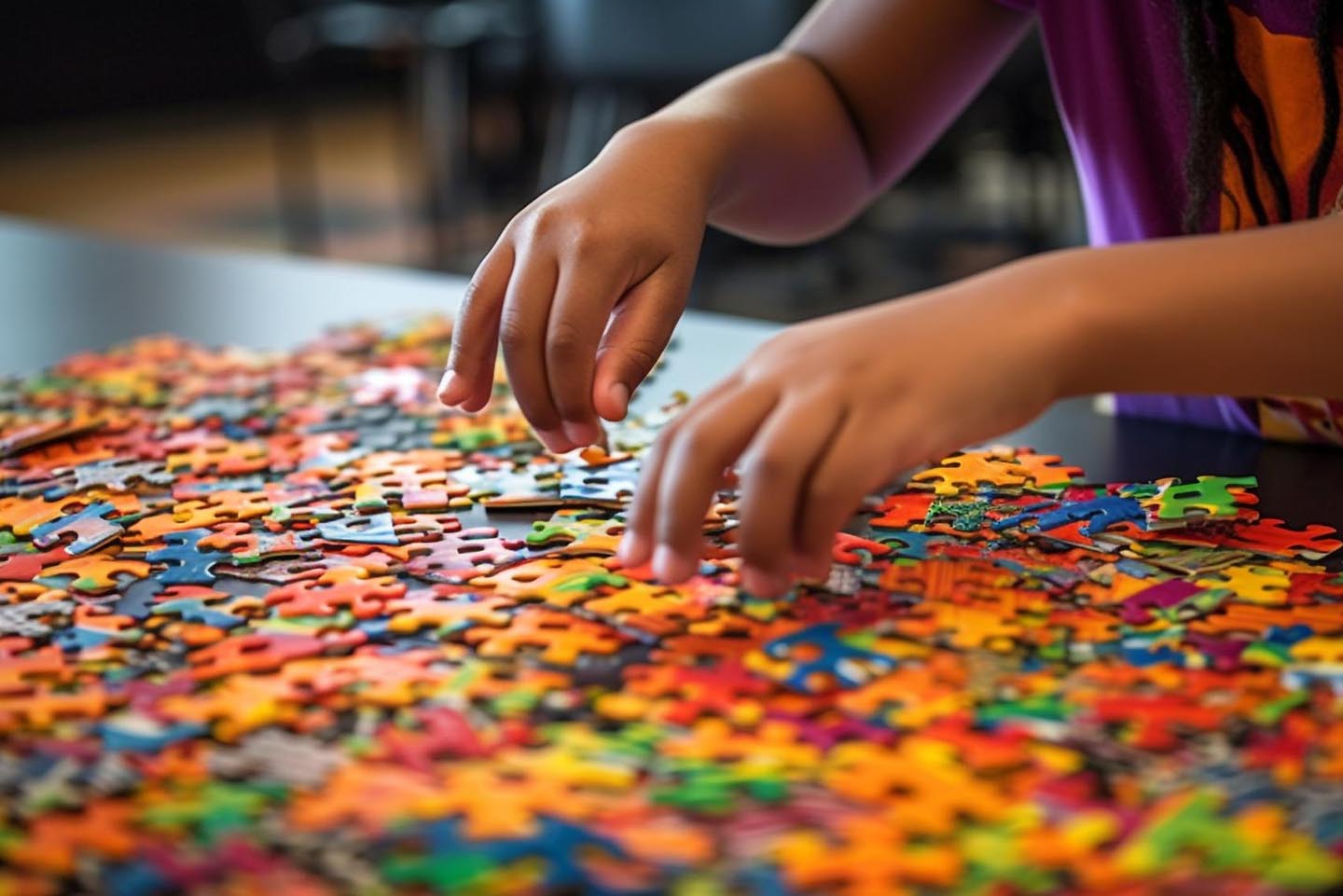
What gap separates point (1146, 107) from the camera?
47.7 inches

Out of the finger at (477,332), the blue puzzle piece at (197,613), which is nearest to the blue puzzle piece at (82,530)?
the blue puzzle piece at (197,613)

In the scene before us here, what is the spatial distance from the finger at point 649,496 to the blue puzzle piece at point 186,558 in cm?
27

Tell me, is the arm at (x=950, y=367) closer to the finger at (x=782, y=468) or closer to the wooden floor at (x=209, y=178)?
the finger at (x=782, y=468)

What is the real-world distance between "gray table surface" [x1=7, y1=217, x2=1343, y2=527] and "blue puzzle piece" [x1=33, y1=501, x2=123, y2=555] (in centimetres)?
46

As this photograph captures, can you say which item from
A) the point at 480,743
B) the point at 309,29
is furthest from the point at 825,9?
the point at 309,29

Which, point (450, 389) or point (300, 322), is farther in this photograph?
point (300, 322)

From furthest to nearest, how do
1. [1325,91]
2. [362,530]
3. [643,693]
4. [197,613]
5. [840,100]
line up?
[840,100], [1325,91], [362,530], [197,613], [643,693]

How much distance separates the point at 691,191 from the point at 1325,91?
0.44 meters

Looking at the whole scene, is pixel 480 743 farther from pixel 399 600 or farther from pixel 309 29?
pixel 309 29

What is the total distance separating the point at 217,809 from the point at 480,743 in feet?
0.37

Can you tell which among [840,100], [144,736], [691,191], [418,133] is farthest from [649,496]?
[418,133]

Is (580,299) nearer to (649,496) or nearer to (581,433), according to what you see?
(581,433)

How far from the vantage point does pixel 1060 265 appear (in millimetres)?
777

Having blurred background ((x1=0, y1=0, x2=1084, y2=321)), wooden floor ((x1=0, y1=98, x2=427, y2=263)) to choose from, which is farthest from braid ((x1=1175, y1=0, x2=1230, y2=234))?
wooden floor ((x1=0, y1=98, x2=427, y2=263))
